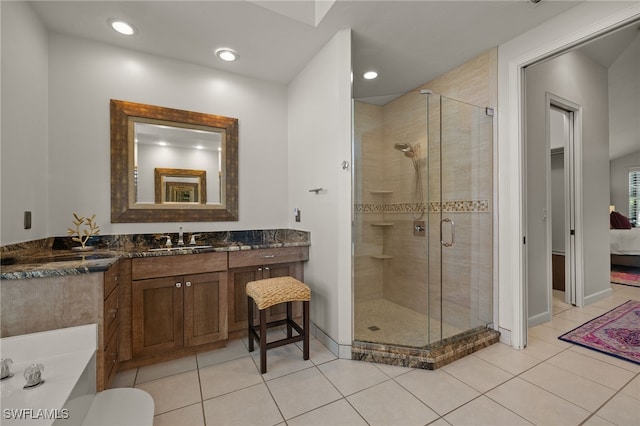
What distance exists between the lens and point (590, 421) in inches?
59.0

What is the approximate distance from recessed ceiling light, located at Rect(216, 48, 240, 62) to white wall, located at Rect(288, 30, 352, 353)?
2.22 feet

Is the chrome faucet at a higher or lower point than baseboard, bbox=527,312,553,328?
higher

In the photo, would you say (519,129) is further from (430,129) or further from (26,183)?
(26,183)

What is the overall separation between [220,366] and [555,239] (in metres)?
4.59

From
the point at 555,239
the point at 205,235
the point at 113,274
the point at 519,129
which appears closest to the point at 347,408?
the point at 113,274

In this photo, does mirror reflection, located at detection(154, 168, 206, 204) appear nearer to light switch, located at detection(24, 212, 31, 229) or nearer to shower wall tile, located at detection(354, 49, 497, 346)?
light switch, located at detection(24, 212, 31, 229)

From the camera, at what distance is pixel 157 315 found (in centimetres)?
210

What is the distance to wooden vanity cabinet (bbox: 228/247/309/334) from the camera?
244cm

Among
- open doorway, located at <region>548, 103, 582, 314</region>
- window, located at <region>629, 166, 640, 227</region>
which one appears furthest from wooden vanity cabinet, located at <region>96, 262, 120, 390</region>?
window, located at <region>629, 166, 640, 227</region>

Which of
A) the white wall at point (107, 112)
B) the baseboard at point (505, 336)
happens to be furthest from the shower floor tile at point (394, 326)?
the white wall at point (107, 112)

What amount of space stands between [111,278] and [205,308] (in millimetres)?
748

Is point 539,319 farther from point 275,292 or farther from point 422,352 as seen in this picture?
point 275,292

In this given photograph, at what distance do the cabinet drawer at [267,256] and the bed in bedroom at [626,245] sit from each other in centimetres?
587

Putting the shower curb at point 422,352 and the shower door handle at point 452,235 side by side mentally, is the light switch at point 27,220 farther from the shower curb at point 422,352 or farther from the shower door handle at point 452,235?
the shower door handle at point 452,235
